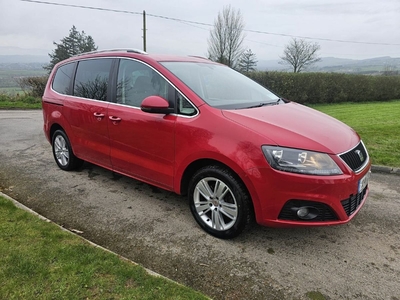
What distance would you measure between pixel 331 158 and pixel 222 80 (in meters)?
1.73

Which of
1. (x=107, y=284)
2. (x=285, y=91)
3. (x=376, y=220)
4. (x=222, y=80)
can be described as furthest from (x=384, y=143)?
(x=285, y=91)

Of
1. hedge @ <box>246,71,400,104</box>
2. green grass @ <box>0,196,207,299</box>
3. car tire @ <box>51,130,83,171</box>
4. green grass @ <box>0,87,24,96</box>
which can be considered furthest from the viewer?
hedge @ <box>246,71,400,104</box>

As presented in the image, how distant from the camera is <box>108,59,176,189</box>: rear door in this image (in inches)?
128

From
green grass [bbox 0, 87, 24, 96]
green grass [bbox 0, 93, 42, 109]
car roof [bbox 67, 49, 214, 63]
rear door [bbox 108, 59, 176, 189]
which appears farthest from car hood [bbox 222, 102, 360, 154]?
green grass [bbox 0, 87, 24, 96]

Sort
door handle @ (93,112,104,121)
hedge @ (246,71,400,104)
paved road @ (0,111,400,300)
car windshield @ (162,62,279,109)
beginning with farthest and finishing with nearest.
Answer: hedge @ (246,71,400,104)
door handle @ (93,112,104,121)
car windshield @ (162,62,279,109)
paved road @ (0,111,400,300)

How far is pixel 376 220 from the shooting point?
3.45 metres

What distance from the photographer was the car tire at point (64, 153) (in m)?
4.84

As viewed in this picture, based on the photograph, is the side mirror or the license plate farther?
the side mirror

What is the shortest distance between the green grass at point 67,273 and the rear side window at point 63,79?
8.12 feet

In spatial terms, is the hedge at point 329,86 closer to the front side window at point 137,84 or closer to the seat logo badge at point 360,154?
the front side window at point 137,84

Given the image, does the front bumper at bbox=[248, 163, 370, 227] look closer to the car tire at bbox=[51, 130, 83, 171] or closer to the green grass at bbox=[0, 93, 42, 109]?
the car tire at bbox=[51, 130, 83, 171]

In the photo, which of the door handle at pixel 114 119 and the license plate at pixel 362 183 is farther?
the door handle at pixel 114 119

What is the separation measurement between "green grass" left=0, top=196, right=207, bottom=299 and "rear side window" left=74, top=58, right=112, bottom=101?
75.1 inches

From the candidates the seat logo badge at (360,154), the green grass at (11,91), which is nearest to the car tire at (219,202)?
the seat logo badge at (360,154)
